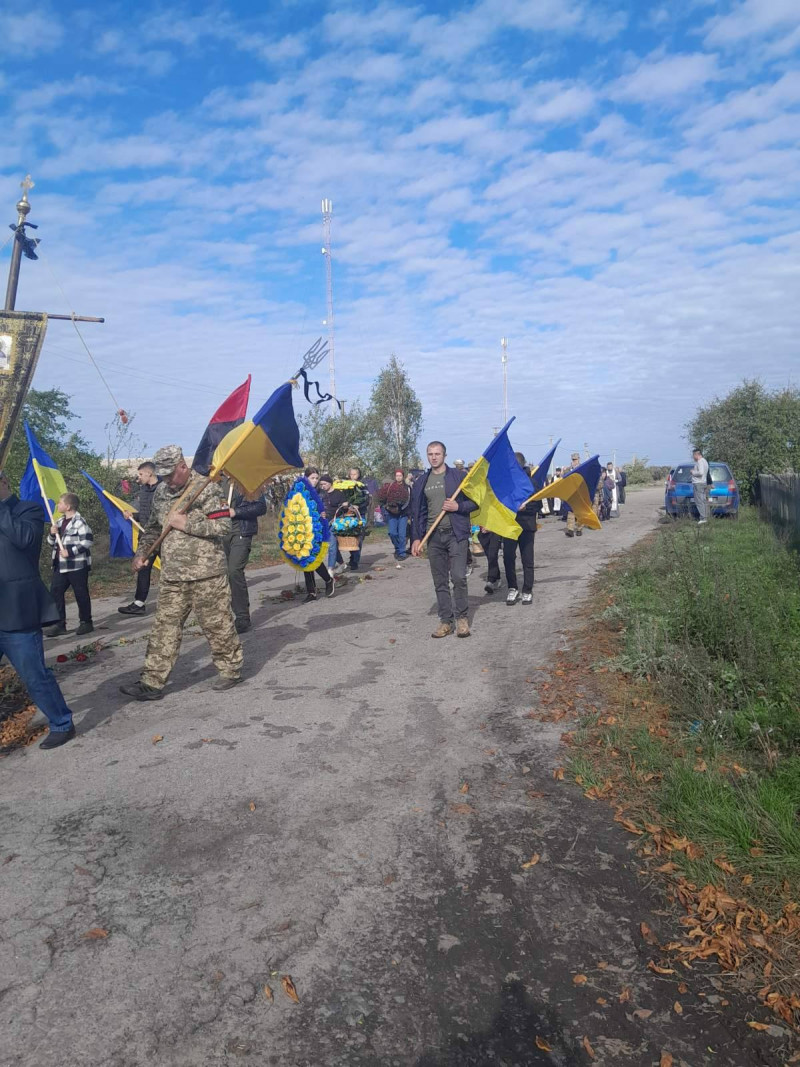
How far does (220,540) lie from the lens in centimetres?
691

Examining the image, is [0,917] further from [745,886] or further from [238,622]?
[238,622]

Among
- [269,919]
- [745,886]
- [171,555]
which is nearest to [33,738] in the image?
[171,555]

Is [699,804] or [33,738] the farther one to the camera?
[33,738]

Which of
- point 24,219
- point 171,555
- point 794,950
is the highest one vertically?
point 24,219

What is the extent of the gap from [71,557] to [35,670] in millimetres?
4577

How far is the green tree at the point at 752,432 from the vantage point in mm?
22906

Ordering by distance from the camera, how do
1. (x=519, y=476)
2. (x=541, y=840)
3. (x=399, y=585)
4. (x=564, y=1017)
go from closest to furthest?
1. (x=564, y=1017)
2. (x=541, y=840)
3. (x=519, y=476)
4. (x=399, y=585)

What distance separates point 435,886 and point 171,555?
13.5 feet

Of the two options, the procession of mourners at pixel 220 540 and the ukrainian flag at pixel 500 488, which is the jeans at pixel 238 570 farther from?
the ukrainian flag at pixel 500 488

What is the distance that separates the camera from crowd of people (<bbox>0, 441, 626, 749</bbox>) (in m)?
5.40

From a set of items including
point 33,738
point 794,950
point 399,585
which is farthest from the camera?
point 399,585

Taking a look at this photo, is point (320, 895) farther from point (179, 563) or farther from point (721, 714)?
point (179, 563)

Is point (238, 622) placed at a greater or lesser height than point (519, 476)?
lesser

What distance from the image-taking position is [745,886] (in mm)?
3436
